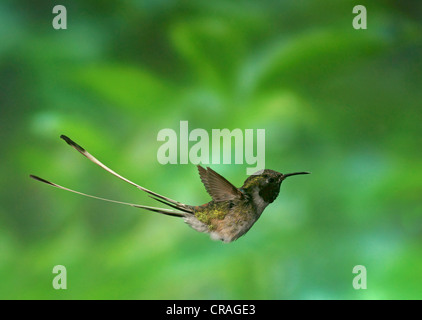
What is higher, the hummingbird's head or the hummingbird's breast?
the hummingbird's head

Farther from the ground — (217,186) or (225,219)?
(217,186)

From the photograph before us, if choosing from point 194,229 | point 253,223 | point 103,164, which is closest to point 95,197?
point 103,164

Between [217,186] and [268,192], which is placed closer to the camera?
[217,186]

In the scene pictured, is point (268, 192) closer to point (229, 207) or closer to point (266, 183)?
point (266, 183)

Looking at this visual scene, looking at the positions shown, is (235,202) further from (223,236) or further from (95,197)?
(95,197)

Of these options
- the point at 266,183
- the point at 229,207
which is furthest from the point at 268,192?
the point at 229,207

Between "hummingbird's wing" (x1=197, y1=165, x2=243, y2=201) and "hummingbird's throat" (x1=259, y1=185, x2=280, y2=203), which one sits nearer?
"hummingbird's wing" (x1=197, y1=165, x2=243, y2=201)
